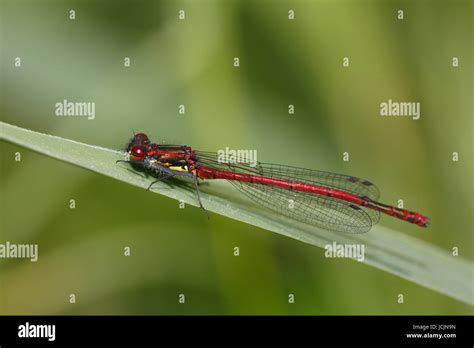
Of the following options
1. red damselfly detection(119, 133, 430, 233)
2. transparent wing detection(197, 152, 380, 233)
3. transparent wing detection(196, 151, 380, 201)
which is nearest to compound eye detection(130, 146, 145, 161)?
red damselfly detection(119, 133, 430, 233)

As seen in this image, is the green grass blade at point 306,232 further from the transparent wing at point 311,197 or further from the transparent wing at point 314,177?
the transparent wing at point 314,177

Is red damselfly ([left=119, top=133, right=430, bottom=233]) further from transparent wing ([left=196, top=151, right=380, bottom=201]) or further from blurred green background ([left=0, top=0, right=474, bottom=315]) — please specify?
blurred green background ([left=0, top=0, right=474, bottom=315])

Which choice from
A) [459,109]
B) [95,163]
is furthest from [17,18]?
[459,109]

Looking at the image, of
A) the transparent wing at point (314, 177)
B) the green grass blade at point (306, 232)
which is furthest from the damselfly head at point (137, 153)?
the transparent wing at point (314, 177)

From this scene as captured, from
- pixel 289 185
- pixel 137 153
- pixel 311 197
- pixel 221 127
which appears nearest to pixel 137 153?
pixel 137 153

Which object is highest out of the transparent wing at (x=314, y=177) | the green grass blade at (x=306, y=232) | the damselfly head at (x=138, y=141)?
the damselfly head at (x=138, y=141)

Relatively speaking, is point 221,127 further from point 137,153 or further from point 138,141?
point 137,153

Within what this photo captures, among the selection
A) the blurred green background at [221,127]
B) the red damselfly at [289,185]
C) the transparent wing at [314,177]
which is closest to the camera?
the red damselfly at [289,185]
